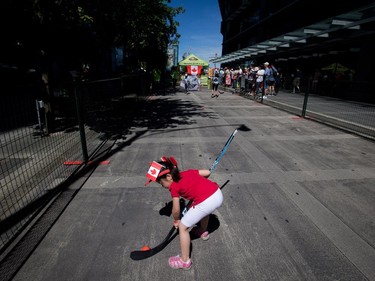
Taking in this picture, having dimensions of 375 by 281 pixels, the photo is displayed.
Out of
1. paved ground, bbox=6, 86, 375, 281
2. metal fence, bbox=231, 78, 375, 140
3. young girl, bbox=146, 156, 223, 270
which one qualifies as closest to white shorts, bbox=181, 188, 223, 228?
young girl, bbox=146, 156, 223, 270

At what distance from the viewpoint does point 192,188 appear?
8.44 feet

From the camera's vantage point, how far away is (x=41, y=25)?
6.87 m

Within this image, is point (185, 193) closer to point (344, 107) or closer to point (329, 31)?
point (344, 107)

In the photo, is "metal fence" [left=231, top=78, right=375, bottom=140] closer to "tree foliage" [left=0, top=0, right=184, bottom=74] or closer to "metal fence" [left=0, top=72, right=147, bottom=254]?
"metal fence" [left=0, top=72, right=147, bottom=254]

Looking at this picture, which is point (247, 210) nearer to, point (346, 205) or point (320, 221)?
point (320, 221)

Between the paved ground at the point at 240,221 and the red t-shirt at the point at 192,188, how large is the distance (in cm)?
75

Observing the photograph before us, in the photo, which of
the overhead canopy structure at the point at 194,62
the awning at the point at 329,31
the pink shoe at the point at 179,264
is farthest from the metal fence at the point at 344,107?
the overhead canopy structure at the point at 194,62

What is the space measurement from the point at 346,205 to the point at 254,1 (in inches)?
1763

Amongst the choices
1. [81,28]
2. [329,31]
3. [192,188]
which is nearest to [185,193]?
[192,188]

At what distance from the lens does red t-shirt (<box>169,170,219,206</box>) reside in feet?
8.35

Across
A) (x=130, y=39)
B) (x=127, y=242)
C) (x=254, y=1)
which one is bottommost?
(x=127, y=242)

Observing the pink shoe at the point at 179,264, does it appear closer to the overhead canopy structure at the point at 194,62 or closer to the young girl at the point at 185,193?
the young girl at the point at 185,193

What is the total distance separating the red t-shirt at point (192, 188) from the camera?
2545mm

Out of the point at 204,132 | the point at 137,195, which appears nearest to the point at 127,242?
the point at 137,195
